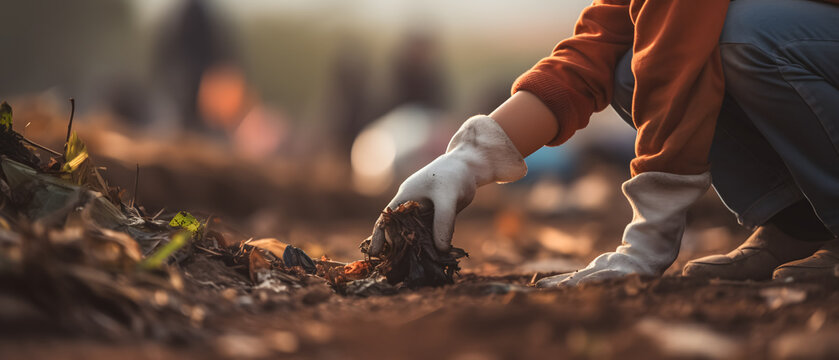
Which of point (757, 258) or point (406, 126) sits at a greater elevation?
point (406, 126)

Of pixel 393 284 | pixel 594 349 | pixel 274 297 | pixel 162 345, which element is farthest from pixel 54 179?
pixel 594 349

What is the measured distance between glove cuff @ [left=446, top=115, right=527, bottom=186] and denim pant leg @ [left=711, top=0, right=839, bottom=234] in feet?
1.89

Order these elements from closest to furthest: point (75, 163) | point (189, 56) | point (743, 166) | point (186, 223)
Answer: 1. point (75, 163)
2. point (186, 223)
3. point (743, 166)
4. point (189, 56)

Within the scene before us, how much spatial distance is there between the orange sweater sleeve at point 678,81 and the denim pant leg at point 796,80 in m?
0.06

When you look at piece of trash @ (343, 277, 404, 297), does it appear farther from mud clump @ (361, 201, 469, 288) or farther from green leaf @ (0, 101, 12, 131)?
green leaf @ (0, 101, 12, 131)

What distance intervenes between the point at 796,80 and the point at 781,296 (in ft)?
1.95

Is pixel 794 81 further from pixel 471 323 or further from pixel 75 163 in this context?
pixel 75 163

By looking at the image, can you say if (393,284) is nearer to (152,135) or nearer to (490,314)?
(490,314)

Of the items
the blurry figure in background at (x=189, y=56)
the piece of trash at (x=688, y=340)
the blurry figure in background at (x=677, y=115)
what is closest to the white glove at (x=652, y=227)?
the blurry figure in background at (x=677, y=115)

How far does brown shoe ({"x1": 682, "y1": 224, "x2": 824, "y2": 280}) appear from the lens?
169 centimetres

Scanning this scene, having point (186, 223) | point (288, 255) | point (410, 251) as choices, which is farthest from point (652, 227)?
point (186, 223)

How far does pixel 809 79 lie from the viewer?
1493 mm

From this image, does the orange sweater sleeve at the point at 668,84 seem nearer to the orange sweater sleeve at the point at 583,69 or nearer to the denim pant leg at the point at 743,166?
the orange sweater sleeve at the point at 583,69

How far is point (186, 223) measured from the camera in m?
1.55
